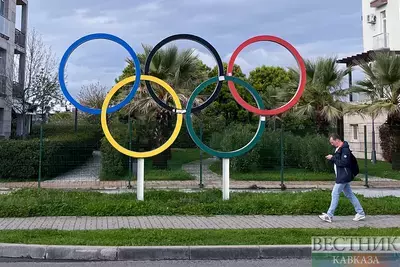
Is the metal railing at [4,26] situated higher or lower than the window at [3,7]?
lower

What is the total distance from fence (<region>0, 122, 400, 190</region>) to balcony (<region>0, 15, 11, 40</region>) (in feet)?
33.1

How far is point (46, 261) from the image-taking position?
6262mm

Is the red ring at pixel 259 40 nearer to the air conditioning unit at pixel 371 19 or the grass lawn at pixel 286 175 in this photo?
the grass lawn at pixel 286 175

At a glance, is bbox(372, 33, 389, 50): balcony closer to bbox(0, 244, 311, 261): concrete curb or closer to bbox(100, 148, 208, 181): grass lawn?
bbox(100, 148, 208, 181): grass lawn

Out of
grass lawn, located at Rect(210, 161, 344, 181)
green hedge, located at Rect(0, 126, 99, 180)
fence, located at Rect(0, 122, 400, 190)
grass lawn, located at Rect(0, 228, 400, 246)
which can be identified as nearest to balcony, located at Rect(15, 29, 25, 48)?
fence, located at Rect(0, 122, 400, 190)

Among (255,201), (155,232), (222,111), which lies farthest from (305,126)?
(155,232)

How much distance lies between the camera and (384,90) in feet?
63.5

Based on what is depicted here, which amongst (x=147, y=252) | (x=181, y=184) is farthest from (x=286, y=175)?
(x=147, y=252)

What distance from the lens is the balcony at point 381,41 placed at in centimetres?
2753

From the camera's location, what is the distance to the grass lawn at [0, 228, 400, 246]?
6.77 metres

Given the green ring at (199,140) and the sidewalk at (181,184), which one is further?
the sidewalk at (181,184)

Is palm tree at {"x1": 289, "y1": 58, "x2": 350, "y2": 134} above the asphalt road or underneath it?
above

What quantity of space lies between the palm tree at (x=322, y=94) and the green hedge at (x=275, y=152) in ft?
9.31

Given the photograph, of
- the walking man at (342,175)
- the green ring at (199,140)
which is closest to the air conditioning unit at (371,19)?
the green ring at (199,140)
